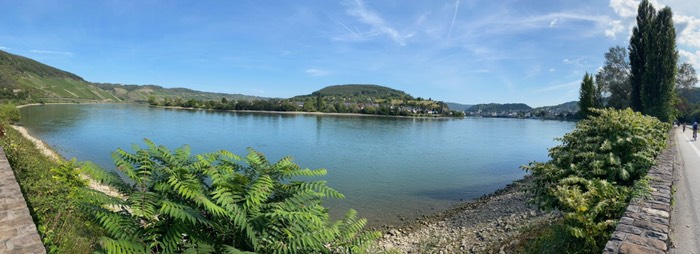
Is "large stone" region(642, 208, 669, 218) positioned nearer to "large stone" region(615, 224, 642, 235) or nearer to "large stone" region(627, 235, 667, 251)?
"large stone" region(615, 224, 642, 235)

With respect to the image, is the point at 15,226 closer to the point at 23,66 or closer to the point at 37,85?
the point at 37,85

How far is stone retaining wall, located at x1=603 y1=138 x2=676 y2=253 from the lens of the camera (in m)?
3.67

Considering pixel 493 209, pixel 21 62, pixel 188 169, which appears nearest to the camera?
pixel 188 169

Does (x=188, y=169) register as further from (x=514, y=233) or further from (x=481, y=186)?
(x=481, y=186)

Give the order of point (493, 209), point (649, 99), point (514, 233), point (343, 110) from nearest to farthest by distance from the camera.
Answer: point (514, 233), point (493, 209), point (649, 99), point (343, 110)

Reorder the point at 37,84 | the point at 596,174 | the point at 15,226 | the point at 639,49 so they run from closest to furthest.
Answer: the point at 15,226 < the point at 596,174 < the point at 639,49 < the point at 37,84

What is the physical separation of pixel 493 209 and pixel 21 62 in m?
242

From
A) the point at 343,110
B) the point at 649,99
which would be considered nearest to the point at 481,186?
the point at 649,99

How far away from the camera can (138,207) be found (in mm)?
3029

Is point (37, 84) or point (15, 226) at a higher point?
point (37, 84)

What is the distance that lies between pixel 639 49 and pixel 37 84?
20759 cm

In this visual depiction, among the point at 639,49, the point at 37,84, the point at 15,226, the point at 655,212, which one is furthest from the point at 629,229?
the point at 37,84

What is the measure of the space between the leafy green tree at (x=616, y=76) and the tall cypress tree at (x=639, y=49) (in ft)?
47.7

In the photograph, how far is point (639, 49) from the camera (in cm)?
3366
